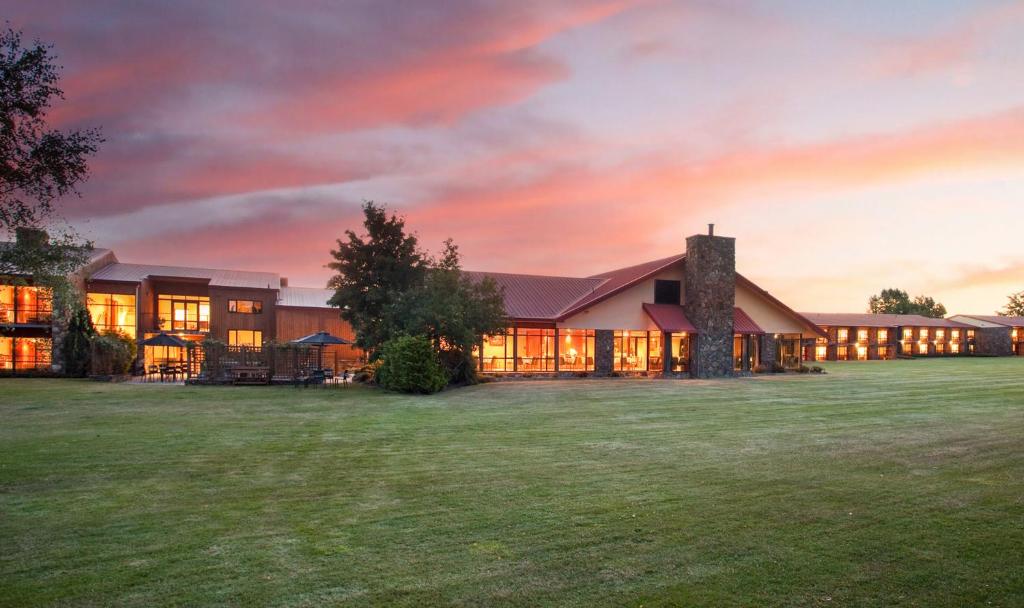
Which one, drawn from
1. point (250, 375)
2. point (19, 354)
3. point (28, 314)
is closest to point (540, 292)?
point (250, 375)

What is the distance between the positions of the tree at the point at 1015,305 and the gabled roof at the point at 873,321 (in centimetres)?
5381

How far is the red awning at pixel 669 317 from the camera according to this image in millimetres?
28875

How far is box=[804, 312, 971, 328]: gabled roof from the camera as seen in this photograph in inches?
2311

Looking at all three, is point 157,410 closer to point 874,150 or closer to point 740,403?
point 740,403

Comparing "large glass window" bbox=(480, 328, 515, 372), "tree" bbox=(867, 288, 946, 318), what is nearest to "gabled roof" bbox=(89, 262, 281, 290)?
"large glass window" bbox=(480, 328, 515, 372)

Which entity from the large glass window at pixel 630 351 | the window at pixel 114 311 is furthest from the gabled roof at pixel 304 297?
the large glass window at pixel 630 351

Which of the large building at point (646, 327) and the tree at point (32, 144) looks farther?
the large building at point (646, 327)

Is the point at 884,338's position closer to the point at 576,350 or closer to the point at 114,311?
the point at 576,350

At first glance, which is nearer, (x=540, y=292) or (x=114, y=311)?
(x=540, y=292)

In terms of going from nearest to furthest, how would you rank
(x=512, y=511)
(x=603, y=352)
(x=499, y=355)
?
(x=512, y=511) < (x=499, y=355) < (x=603, y=352)

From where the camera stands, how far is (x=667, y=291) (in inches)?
1211

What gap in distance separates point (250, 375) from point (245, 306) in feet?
41.7

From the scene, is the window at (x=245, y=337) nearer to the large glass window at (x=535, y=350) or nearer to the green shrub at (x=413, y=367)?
the large glass window at (x=535, y=350)

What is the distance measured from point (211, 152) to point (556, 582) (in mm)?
22045
